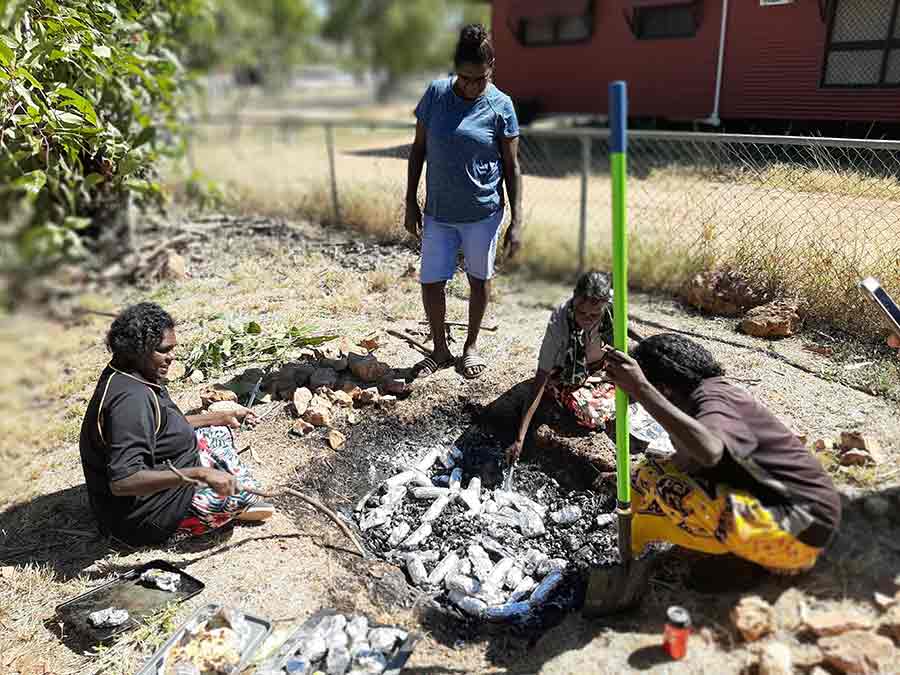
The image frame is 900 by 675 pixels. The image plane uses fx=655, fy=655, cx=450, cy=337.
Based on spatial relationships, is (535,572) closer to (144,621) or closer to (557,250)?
(144,621)

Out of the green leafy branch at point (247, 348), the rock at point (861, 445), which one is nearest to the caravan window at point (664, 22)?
the green leafy branch at point (247, 348)

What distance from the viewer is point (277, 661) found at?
8.34 feet

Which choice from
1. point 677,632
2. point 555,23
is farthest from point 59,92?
point 555,23

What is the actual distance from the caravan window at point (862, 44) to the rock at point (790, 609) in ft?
13.9

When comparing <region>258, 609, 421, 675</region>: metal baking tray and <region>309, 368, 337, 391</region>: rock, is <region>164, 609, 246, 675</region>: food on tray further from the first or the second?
<region>309, 368, 337, 391</region>: rock

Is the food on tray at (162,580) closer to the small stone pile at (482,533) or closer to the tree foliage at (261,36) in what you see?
the small stone pile at (482,533)

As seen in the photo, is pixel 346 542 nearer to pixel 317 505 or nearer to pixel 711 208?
pixel 317 505

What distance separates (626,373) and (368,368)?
219 centimetres

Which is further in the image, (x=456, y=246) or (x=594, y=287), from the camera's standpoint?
(x=456, y=246)

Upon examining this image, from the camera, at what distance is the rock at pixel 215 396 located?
4.10 m

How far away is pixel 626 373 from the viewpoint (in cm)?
245

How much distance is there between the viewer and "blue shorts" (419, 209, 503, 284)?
4078 millimetres

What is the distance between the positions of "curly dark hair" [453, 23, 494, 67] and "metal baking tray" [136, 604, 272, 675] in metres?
2.94

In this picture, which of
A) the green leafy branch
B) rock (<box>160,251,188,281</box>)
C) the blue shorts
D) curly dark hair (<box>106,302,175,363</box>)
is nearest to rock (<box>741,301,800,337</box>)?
the blue shorts
